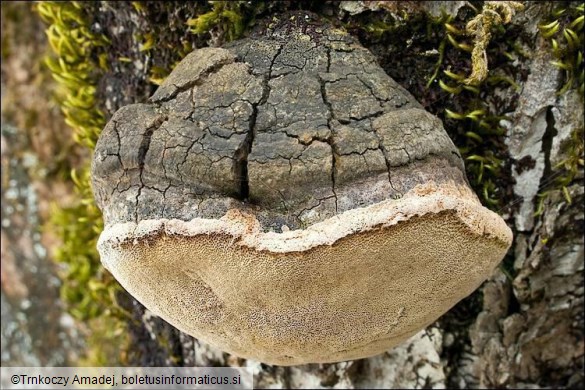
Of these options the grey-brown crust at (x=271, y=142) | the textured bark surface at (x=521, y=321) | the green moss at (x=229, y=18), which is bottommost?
the textured bark surface at (x=521, y=321)

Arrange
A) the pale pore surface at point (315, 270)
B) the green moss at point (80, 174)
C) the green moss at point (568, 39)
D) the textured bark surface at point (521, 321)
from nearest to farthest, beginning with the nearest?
the pale pore surface at point (315, 270), the green moss at point (568, 39), the textured bark surface at point (521, 321), the green moss at point (80, 174)

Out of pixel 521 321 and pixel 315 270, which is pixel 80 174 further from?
pixel 521 321

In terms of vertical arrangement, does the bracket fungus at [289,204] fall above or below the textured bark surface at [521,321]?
above

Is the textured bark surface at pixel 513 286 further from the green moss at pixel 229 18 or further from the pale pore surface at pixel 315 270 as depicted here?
the pale pore surface at pixel 315 270

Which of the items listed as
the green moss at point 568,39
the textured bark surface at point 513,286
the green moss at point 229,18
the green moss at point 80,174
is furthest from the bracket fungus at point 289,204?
the green moss at point 80,174

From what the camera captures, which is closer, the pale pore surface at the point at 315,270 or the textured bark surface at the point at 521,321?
the pale pore surface at the point at 315,270

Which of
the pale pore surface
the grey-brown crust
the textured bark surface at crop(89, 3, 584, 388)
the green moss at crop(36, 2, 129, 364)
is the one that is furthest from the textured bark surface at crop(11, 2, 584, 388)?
the pale pore surface

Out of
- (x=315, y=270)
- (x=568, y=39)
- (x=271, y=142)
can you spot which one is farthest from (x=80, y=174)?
(x=568, y=39)

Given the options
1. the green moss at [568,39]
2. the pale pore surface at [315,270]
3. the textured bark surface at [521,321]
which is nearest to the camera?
the pale pore surface at [315,270]
